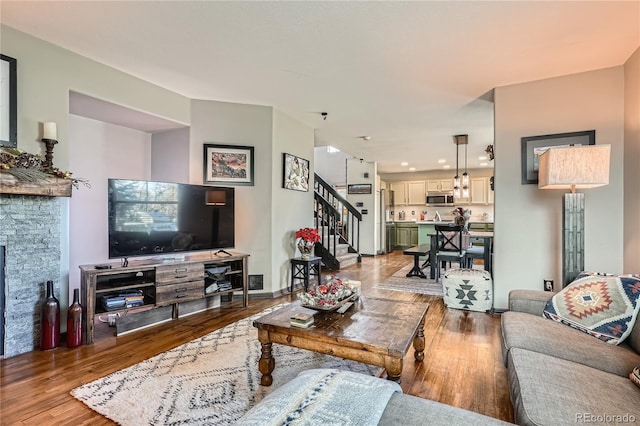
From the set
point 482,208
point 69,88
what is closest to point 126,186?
point 69,88

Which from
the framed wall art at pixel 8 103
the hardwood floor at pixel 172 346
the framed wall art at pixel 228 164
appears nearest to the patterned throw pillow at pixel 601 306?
the hardwood floor at pixel 172 346

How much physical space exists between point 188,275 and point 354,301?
1894mm

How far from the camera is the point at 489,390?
79.5 inches

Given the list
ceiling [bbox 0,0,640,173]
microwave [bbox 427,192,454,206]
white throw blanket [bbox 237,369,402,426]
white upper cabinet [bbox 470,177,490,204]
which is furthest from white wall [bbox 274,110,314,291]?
white upper cabinet [bbox 470,177,490,204]

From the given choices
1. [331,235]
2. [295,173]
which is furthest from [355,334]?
[331,235]

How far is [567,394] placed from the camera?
123 centimetres

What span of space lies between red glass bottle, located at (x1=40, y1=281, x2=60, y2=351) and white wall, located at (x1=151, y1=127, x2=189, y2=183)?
1.89 m

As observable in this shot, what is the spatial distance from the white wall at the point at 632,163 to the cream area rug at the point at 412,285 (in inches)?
83.5

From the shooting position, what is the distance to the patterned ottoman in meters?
3.63

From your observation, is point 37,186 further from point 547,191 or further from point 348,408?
point 547,191

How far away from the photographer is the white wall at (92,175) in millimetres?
3504

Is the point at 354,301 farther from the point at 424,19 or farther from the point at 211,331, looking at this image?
the point at 424,19

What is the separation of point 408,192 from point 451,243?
17.8 feet

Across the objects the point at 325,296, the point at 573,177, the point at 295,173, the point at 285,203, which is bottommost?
the point at 325,296
